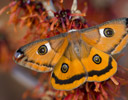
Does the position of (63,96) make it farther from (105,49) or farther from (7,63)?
(7,63)

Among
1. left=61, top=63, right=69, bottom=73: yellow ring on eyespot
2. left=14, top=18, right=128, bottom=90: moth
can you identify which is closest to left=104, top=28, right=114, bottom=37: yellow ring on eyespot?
left=14, top=18, right=128, bottom=90: moth

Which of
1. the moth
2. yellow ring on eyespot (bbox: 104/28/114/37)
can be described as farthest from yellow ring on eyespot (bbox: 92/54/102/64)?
yellow ring on eyespot (bbox: 104/28/114/37)

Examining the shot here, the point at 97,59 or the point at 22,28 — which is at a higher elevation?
the point at 22,28

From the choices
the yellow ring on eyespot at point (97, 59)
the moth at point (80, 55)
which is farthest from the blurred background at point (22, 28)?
the yellow ring on eyespot at point (97, 59)

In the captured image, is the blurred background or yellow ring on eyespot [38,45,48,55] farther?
the blurred background

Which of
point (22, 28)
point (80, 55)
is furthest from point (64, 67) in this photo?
point (22, 28)

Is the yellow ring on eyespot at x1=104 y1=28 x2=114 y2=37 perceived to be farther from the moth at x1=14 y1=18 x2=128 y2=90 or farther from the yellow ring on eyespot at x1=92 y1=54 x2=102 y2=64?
the yellow ring on eyespot at x1=92 y1=54 x2=102 y2=64

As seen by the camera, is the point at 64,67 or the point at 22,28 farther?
the point at 22,28

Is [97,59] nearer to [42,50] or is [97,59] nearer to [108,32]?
[108,32]

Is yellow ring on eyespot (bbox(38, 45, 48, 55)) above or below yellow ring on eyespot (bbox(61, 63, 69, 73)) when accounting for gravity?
above
